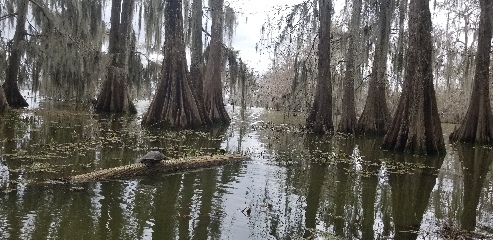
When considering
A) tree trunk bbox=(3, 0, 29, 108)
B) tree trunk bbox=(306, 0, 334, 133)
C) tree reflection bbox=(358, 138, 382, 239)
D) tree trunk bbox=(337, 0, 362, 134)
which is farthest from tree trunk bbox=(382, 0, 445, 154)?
tree trunk bbox=(3, 0, 29, 108)

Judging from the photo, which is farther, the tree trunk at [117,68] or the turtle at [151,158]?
the tree trunk at [117,68]

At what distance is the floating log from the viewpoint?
594cm

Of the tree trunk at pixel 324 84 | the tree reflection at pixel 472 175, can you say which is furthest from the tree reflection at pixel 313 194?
the tree trunk at pixel 324 84

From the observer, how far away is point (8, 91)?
60.6ft

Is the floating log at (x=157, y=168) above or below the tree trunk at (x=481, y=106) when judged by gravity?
below

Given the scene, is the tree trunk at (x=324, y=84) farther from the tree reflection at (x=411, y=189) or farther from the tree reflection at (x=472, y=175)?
the tree reflection at (x=411, y=189)

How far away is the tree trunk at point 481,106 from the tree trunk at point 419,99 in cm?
473

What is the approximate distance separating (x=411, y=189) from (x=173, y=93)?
8.90 m

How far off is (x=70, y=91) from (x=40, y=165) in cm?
1390

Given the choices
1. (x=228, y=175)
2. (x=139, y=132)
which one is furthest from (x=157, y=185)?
(x=139, y=132)

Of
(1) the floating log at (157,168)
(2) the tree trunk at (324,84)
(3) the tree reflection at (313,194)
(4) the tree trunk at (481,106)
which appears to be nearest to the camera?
(3) the tree reflection at (313,194)

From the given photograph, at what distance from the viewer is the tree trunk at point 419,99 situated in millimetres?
10969

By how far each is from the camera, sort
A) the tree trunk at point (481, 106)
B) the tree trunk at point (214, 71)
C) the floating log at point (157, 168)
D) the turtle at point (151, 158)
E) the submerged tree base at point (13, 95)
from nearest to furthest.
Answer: the floating log at point (157, 168)
the turtle at point (151, 158)
the tree trunk at point (481, 106)
the tree trunk at point (214, 71)
the submerged tree base at point (13, 95)

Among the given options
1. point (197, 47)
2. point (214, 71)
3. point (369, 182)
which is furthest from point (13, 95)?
point (369, 182)
